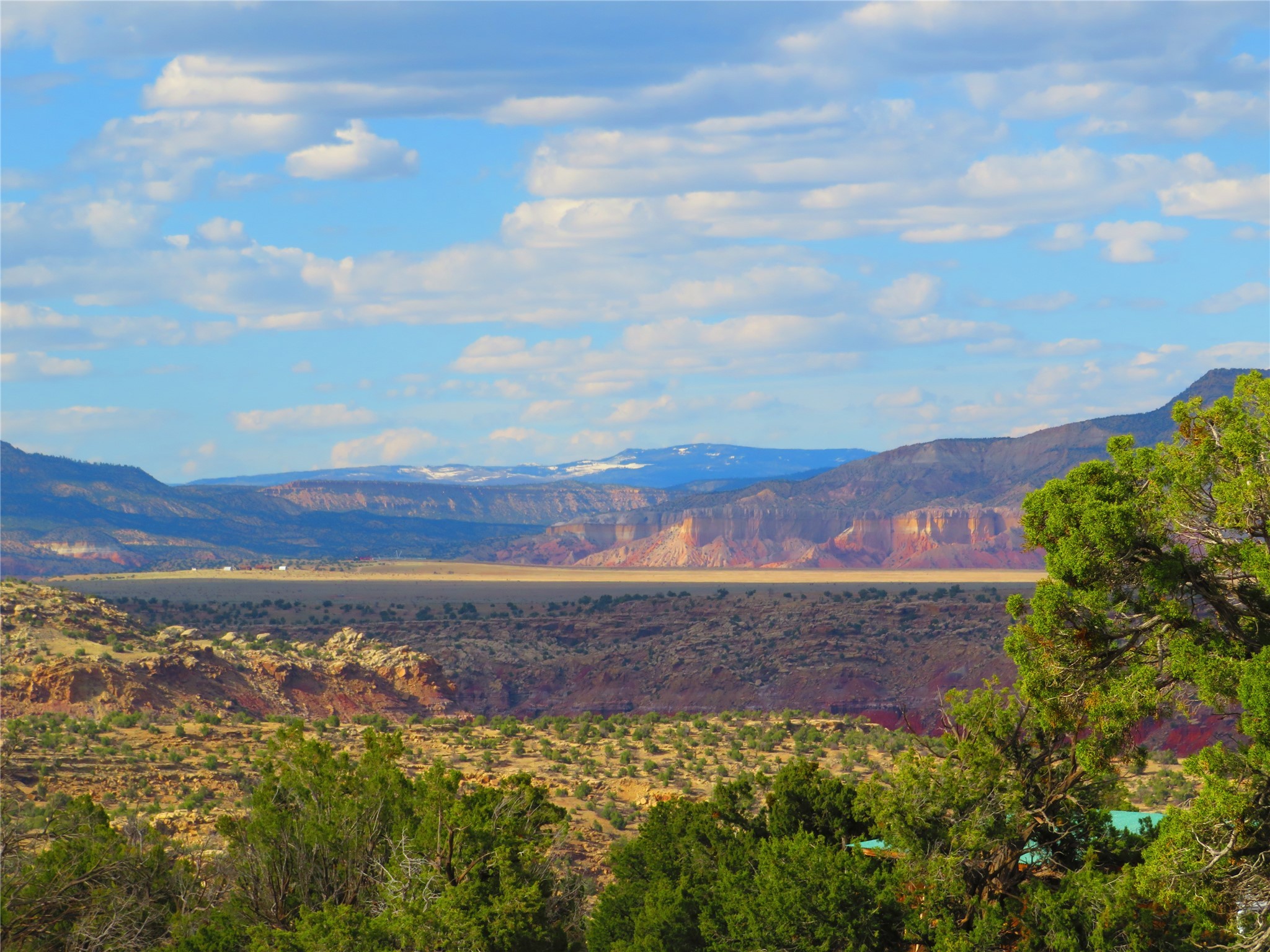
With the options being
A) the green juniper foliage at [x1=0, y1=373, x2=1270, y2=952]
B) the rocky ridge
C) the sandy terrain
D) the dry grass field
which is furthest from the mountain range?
the green juniper foliage at [x1=0, y1=373, x2=1270, y2=952]

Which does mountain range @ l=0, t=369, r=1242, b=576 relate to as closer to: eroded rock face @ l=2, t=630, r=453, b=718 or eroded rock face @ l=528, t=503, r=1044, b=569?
eroded rock face @ l=528, t=503, r=1044, b=569

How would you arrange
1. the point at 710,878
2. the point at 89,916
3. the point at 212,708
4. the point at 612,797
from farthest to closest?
the point at 212,708 < the point at 612,797 < the point at 710,878 < the point at 89,916

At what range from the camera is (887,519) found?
169000 mm

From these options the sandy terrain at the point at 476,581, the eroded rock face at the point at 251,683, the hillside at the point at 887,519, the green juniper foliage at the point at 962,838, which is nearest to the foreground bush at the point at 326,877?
the green juniper foliage at the point at 962,838

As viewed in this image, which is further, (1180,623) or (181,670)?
(181,670)

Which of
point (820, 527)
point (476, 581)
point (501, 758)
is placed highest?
point (820, 527)

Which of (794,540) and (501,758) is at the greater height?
(794,540)

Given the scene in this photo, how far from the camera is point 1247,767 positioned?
15.1 m

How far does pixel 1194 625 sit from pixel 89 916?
13.4 meters

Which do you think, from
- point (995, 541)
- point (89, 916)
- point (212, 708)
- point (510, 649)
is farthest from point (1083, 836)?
point (995, 541)

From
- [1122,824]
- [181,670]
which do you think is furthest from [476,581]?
[1122,824]

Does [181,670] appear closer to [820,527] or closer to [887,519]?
[887,519]

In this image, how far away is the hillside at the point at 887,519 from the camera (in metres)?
157

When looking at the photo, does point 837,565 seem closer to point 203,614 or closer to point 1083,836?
point 203,614
